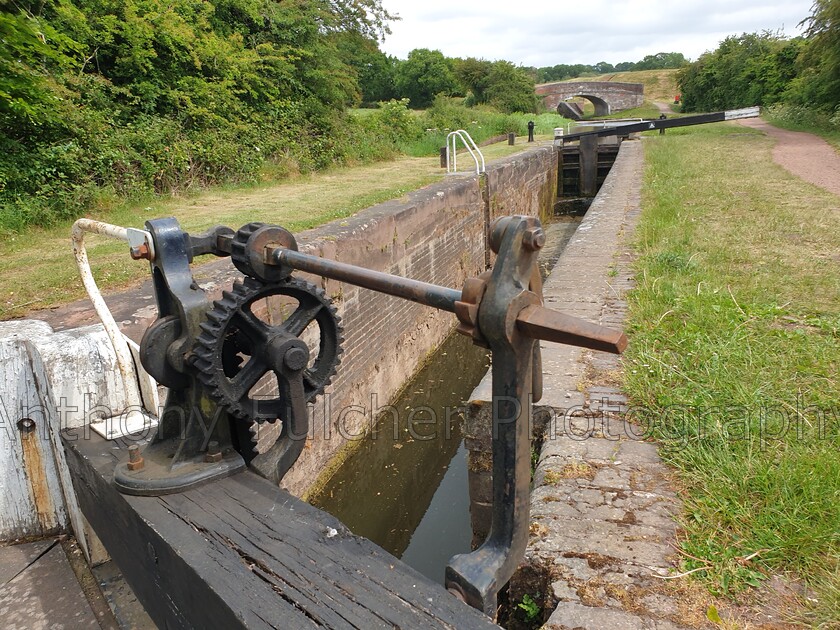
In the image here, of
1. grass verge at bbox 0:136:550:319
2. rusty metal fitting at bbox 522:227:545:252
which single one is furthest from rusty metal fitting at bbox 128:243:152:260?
Answer: grass verge at bbox 0:136:550:319

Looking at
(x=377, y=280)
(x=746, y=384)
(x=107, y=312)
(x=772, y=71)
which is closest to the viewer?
(x=377, y=280)

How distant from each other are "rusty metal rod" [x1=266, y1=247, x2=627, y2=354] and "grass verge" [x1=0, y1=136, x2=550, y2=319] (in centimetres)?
333

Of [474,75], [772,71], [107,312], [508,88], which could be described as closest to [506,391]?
[107,312]

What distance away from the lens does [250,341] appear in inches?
60.7

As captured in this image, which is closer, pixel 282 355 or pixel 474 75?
pixel 282 355

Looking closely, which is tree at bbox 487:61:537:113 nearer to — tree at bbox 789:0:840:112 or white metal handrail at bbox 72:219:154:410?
tree at bbox 789:0:840:112

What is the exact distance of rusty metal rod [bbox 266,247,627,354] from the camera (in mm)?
921

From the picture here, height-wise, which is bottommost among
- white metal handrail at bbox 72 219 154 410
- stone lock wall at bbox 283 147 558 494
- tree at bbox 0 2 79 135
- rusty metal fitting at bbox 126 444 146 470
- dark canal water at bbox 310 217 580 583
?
dark canal water at bbox 310 217 580 583

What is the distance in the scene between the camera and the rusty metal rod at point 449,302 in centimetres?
92

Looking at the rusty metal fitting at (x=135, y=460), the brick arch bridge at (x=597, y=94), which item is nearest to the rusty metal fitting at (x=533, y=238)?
the rusty metal fitting at (x=135, y=460)

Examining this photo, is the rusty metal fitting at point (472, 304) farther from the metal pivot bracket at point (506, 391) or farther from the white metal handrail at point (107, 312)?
the white metal handrail at point (107, 312)

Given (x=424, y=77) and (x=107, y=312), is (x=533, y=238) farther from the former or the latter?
(x=424, y=77)

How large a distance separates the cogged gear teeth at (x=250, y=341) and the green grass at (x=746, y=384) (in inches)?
Answer: 52.9

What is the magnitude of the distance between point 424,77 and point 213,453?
37.5 m
